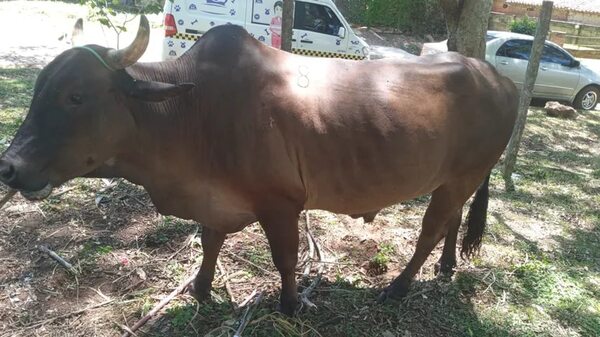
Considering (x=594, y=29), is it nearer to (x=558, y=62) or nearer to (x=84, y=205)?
(x=558, y=62)

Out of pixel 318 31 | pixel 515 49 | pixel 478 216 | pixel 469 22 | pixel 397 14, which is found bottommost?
pixel 478 216

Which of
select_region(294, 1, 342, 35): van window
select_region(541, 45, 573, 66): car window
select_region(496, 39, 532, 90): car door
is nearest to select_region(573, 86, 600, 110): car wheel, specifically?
select_region(541, 45, 573, 66): car window

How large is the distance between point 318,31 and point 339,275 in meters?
7.29

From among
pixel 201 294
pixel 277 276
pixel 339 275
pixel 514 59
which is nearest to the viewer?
pixel 201 294

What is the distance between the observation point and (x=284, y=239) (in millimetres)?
3207

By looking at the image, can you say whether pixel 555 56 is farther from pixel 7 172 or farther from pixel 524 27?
pixel 7 172

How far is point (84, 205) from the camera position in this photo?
4.60m

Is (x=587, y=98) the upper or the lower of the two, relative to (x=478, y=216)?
lower

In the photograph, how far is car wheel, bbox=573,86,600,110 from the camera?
12.7 metres

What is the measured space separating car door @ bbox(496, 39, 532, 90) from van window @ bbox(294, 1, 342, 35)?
13.8ft

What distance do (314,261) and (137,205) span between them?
5.62ft

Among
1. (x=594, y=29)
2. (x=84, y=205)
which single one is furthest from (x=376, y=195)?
(x=594, y=29)

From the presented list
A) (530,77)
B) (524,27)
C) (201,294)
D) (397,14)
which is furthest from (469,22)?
(524,27)

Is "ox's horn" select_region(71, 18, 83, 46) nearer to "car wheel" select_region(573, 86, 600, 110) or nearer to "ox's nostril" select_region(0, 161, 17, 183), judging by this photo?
"ox's nostril" select_region(0, 161, 17, 183)
